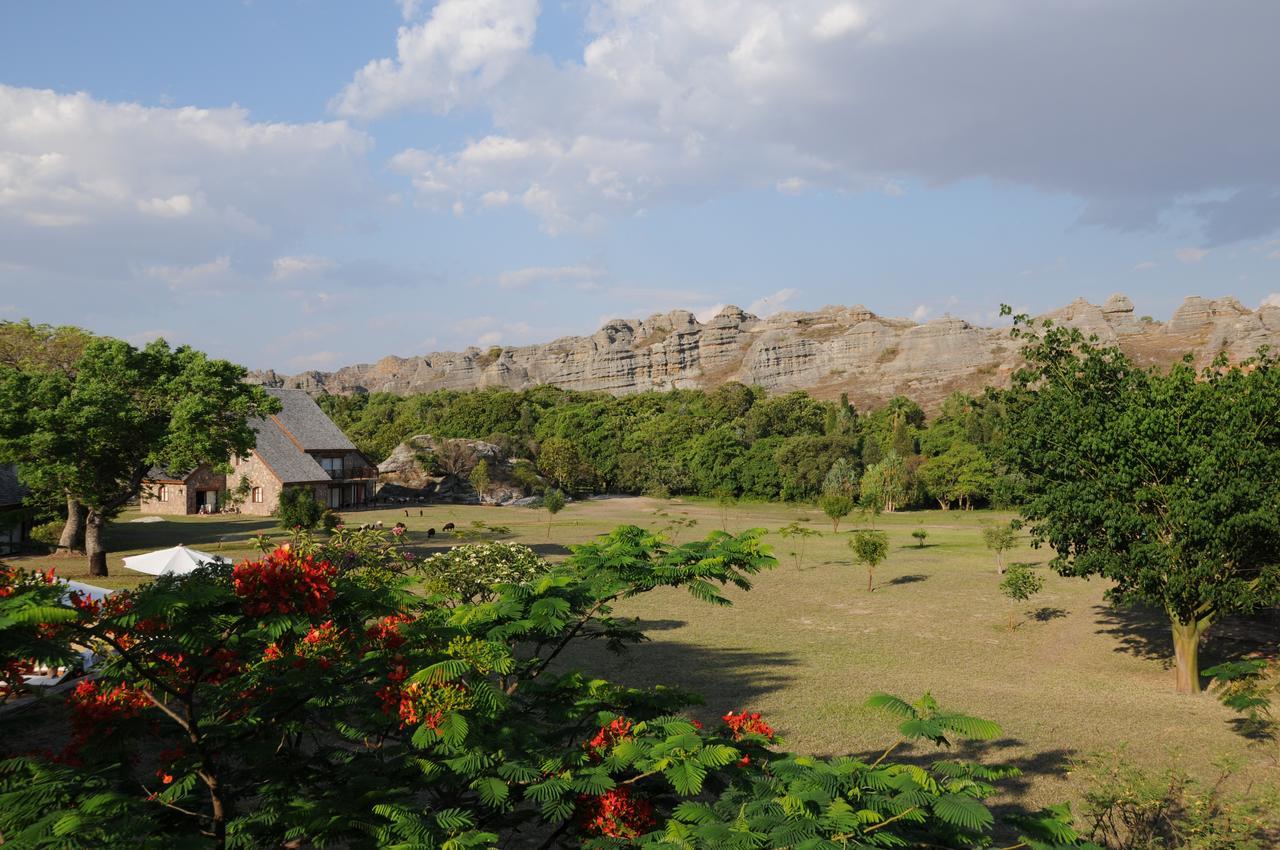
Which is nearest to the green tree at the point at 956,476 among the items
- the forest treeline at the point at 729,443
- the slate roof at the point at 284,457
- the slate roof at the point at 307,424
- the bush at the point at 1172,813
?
the forest treeline at the point at 729,443

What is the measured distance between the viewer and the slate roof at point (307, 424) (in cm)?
5450

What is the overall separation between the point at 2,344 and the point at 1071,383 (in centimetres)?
5132

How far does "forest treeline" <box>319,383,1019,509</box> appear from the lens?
62.7 metres

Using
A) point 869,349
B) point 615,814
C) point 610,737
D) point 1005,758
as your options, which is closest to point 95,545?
point 610,737

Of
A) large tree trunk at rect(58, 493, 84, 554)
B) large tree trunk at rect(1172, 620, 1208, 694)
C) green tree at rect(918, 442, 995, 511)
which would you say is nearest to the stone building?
large tree trunk at rect(58, 493, 84, 554)

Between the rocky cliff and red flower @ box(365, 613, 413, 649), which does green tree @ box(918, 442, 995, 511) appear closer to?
the rocky cliff

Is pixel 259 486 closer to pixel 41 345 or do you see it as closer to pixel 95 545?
pixel 41 345

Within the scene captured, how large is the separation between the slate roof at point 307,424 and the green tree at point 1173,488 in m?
49.7

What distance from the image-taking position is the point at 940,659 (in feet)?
59.5

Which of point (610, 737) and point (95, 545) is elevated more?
point (610, 737)

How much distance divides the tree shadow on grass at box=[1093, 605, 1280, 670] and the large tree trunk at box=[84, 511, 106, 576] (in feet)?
103

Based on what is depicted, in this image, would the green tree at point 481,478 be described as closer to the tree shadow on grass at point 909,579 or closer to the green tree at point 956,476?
the green tree at point 956,476

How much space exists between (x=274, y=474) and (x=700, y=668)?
40.8 metres

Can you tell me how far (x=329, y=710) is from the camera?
7.10 m
